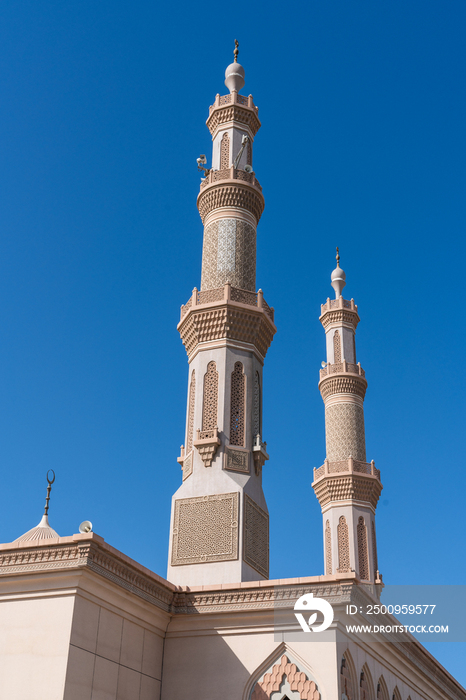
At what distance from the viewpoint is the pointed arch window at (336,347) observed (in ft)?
69.7

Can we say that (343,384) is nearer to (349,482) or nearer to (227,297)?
(349,482)

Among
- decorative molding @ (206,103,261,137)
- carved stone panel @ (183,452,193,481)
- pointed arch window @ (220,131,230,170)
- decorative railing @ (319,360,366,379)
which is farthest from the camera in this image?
decorative railing @ (319,360,366,379)

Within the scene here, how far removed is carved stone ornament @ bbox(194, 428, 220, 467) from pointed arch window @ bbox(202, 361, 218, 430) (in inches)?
6.8

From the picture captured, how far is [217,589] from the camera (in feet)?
30.2

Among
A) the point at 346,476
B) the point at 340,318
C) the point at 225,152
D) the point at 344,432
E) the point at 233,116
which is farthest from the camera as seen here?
the point at 340,318

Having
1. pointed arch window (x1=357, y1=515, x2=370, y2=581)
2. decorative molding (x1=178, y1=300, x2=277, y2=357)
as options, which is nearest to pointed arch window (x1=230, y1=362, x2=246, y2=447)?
decorative molding (x1=178, y1=300, x2=277, y2=357)

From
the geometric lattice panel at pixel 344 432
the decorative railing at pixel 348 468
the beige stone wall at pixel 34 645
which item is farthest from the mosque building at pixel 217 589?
the geometric lattice panel at pixel 344 432

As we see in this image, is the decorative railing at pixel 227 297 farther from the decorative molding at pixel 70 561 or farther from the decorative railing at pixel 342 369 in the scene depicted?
the decorative railing at pixel 342 369

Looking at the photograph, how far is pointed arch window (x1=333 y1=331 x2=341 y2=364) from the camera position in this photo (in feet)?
69.7

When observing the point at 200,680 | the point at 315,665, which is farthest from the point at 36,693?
the point at 315,665

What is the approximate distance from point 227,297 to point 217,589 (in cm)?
505

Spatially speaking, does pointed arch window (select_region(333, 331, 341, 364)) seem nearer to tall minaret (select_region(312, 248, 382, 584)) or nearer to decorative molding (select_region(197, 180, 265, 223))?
tall minaret (select_region(312, 248, 382, 584))

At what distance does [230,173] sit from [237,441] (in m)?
5.15

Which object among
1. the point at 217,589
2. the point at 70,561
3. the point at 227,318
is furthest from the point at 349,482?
the point at 70,561
